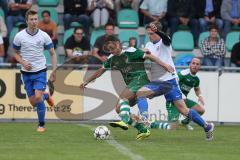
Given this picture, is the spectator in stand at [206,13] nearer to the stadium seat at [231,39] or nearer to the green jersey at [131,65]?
the stadium seat at [231,39]

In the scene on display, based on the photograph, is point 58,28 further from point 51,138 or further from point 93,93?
point 51,138

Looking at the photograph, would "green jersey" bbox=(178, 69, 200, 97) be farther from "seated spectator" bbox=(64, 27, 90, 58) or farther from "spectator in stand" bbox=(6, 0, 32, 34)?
"spectator in stand" bbox=(6, 0, 32, 34)

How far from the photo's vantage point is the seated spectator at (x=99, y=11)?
22.9 metres

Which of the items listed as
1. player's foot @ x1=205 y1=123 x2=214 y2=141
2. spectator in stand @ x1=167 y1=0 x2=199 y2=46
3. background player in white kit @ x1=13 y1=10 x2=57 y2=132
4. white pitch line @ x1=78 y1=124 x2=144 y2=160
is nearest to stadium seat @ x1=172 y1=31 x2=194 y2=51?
spectator in stand @ x1=167 y1=0 x2=199 y2=46

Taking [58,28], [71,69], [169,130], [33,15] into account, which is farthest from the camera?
[58,28]

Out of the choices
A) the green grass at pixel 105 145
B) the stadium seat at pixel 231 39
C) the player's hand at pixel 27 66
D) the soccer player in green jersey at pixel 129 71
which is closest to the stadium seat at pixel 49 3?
the stadium seat at pixel 231 39

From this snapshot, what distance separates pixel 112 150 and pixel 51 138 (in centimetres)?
236

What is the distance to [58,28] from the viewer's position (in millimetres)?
23391

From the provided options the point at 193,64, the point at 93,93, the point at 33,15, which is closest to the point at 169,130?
the point at 193,64

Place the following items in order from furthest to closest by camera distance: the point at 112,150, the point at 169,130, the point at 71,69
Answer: the point at 71,69, the point at 169,130, the point at 112,150

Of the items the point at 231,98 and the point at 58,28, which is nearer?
the point at 231,98

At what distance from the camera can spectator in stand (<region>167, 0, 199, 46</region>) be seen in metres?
23.1

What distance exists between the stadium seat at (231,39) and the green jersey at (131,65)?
874 cm

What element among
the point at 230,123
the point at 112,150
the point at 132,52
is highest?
the point at 132,52
